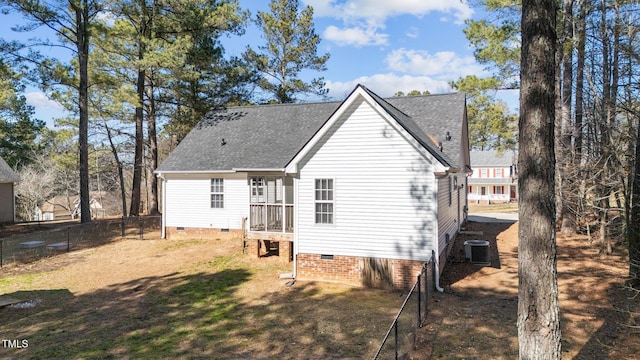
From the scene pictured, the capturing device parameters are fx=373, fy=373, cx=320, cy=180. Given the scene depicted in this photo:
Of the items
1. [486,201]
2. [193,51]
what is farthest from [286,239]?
[486,201]

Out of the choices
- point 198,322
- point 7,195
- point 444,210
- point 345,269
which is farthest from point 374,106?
point 7,195

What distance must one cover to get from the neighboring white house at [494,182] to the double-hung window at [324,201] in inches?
1705

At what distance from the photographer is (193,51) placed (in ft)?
78.9

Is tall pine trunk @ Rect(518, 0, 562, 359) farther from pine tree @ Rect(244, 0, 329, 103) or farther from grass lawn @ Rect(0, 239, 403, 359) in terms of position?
pine tree @ Rect(244, 0, 329, 103)

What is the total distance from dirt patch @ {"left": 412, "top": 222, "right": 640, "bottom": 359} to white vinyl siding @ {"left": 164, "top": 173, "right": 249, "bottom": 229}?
9883 millimetres

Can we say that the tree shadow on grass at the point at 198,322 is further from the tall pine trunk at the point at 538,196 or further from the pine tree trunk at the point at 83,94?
the pine tree trunk at the point at 83,94

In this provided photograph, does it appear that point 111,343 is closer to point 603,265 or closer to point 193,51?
point 603,265

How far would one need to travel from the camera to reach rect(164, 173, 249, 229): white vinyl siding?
18.0 metres

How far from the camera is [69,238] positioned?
732 inches

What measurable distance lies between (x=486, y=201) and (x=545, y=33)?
162ft

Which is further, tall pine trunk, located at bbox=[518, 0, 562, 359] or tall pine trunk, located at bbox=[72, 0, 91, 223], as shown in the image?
tall pine trunk, located at bbox=[72, 0, 91, 223]

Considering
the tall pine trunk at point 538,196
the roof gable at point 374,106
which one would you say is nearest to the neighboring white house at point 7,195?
the roof gable at point 374,106

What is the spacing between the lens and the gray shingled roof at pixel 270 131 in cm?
1591

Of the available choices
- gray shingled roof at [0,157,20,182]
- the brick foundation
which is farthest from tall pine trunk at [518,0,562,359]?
gray shingled roof at [0,157,20,182]
